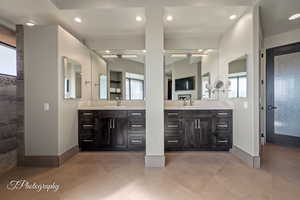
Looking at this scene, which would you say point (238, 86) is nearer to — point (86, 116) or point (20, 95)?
point (86, 116)

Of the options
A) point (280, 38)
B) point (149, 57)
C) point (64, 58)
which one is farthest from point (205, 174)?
point (280, 38)

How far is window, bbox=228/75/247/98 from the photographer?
3117 millimetres

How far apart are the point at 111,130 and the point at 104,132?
0.52ft

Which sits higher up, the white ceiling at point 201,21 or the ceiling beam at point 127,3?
the ceiling beam at point 127,3

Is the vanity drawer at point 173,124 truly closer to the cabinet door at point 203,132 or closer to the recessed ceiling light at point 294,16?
the cabinet door at point 203,132

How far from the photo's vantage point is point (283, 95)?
411 cm

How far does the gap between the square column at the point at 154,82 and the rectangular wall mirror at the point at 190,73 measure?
4.51 feet

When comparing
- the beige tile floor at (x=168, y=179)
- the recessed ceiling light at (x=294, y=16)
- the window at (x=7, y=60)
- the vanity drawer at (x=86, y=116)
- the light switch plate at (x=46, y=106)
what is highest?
the recessed ceiling light at (x=294, y=16)

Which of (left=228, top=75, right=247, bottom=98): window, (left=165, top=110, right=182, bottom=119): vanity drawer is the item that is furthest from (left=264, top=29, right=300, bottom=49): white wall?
(left=165, top=110, right=182, bottom=119): vanity drawer

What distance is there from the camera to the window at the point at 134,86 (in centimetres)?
416

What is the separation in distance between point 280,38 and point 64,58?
4.86 meters

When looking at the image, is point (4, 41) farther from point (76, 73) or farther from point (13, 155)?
point (13, 155)

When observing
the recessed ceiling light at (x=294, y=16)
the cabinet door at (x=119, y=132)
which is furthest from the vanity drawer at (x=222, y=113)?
the recessed ceiling light at (x=294, y=16)

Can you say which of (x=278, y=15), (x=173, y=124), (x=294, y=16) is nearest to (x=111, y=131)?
(x=173, y=124)
